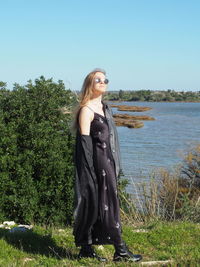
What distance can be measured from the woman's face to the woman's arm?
27 centimetres

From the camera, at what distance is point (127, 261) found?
5027mm

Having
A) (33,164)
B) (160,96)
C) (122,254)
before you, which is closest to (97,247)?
(122,254)

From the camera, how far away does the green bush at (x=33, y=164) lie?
761 centimetres

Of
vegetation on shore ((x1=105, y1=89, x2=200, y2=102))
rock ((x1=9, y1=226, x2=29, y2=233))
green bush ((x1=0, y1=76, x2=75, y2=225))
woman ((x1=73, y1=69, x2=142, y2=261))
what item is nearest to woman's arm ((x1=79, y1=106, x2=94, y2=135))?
woman ((x1=73, y1=69, x2=142, y2=261))

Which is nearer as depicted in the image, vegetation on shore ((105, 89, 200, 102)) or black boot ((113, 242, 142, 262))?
black boot ((113, 242, 142, 262))

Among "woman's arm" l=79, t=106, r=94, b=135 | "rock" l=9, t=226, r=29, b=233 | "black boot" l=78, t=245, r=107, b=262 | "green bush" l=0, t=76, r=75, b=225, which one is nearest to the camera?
"woman's arm" l=79, t=106, r=94, b=135

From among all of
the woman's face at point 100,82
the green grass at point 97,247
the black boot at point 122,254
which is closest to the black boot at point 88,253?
the green grass at point 97,247

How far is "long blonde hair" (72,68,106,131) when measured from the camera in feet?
16.8

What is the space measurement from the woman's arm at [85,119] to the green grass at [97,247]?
1458mm

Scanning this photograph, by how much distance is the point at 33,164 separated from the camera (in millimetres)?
7875

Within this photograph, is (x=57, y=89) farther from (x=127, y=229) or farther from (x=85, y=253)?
(x=85, y=253)

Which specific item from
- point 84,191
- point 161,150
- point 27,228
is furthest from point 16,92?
point 161,150

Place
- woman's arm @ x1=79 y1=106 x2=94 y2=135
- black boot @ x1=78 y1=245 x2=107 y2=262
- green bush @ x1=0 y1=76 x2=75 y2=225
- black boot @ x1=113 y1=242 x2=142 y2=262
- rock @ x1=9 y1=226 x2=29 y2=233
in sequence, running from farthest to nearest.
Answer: green bush @ x1=0 y1=76 x2=75 y2=225 < rock @ x1=9 y1=226 x2=29 y2=233 < black boot @ x1=78 y1=245 x2=107 y2=262 < black boot @ x1=113 y1=242 x2=142 y2=262 < woman's arm @ x1=79 y1=106 x2=94 y2=135

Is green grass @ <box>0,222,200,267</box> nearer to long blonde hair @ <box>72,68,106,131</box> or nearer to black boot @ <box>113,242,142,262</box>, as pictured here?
black boot @ <box>113,242,142,262</box>
